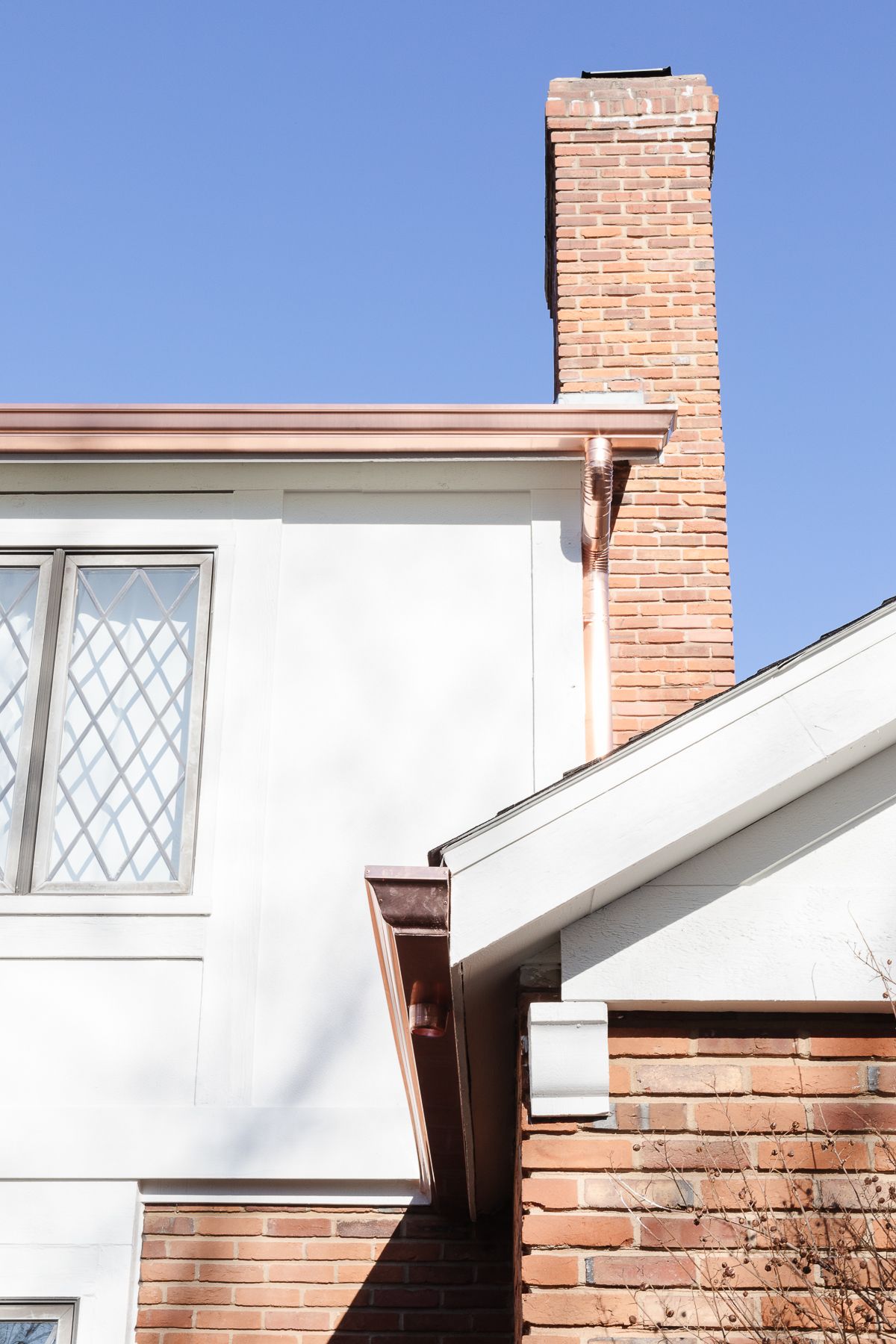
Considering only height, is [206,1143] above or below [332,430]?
below

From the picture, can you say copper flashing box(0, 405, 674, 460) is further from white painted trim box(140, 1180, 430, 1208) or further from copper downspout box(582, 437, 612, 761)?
white painted trim box(140, 1180, 430, 1208)

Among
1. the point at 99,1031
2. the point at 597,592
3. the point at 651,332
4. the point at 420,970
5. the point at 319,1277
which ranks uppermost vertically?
the point at 651,332

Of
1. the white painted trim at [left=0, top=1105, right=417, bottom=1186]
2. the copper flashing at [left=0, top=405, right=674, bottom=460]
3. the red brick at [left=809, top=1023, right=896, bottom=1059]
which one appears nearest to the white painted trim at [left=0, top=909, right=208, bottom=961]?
the white painted trim at [left=0, top=1105, right=417, bottom=1186]

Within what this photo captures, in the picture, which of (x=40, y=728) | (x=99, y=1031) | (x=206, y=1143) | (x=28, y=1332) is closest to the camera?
(x=28, y=1332)

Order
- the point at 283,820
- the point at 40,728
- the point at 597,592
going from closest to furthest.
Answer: the point at 283,820
the point at 40,728
the point at 597,592

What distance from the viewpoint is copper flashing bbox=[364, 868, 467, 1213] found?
2.69m

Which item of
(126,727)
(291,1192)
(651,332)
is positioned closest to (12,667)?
(126,727)

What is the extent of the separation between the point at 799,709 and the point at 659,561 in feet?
14.5

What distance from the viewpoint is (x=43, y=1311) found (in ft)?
15.5

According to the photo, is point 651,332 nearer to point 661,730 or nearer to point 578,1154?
point 661,730

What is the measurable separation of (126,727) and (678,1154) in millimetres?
3351

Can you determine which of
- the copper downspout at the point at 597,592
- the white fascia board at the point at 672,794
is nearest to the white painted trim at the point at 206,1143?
the copper downspout at the point at 597,592

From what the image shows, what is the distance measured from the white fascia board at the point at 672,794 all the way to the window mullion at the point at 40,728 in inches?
115

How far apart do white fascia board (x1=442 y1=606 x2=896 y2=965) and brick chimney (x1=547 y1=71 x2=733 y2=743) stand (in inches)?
146
